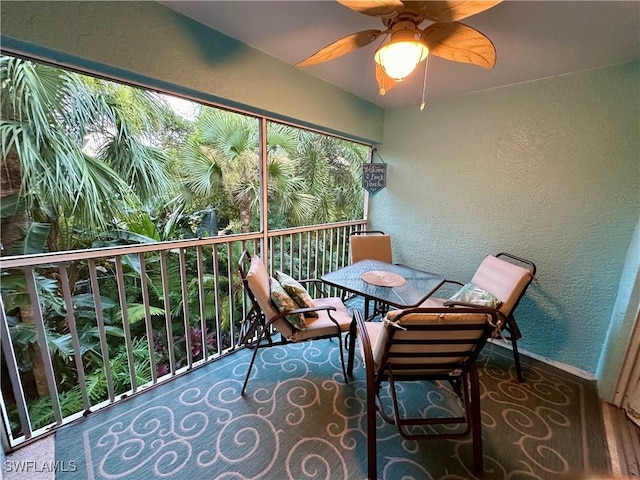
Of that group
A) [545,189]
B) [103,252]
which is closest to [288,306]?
[103,252]

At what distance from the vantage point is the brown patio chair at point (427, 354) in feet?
3.73

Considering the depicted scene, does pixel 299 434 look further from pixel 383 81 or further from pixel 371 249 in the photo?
pixel 383 81

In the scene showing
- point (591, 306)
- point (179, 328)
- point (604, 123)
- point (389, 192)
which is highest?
point (604, 123)

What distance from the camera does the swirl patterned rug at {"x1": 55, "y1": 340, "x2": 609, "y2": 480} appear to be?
1324mm

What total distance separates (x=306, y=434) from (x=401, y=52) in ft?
6.57

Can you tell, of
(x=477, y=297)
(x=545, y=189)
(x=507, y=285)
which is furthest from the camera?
(x=545, y=189)

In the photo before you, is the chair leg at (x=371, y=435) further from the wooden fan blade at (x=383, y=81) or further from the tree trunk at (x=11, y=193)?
the tree trunk at (x=11, y=193)

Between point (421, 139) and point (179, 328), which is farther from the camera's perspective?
point (179, 328)

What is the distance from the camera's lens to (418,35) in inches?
45.4

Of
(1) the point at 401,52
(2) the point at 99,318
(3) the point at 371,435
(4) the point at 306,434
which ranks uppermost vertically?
(1) the point at 401,52

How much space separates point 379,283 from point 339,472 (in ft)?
3.74

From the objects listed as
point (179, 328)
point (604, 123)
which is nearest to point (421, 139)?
point (604, 123)

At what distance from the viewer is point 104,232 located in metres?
2.22

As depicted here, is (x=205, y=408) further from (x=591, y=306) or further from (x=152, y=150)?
(x=591, y=306)
